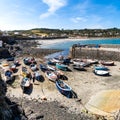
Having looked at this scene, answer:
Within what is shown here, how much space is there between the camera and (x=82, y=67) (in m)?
43.4

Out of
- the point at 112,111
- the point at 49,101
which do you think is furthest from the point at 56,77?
the point at 112,111

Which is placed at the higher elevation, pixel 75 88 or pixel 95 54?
pixel 95 54

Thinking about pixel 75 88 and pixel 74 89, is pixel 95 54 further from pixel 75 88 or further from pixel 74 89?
pixel 74 89

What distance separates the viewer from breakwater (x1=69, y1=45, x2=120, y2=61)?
51875 millimetres

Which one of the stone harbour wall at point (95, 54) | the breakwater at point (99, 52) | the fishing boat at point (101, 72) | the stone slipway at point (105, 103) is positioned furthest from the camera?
the breakwater at point (99, 52)

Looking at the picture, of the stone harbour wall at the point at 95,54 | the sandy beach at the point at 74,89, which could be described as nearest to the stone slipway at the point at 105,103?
the sandy beach at the point at 74,89

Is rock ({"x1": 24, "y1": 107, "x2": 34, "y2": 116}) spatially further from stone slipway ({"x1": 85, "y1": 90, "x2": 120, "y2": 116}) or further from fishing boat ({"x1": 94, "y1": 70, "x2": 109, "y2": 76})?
fishing boat ({"x1": 94, "y1": 70, "x2": 109, "y2": 76})

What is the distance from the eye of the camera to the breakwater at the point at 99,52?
51.9 m

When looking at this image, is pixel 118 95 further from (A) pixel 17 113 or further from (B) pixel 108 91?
(A) pixel 17 113

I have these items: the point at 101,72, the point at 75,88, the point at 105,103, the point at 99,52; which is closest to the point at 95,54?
the point at 99,52

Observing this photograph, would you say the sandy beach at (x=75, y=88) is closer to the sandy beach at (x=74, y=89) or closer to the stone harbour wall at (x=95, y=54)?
the sandy beach at (x=74, y=89)

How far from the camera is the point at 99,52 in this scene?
55250mm

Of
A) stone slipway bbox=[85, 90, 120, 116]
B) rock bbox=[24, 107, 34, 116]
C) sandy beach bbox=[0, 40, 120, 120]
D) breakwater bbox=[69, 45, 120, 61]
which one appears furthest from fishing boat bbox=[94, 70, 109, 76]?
rock bbox=[24, 107, 34, 116]

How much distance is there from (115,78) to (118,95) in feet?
32.0
